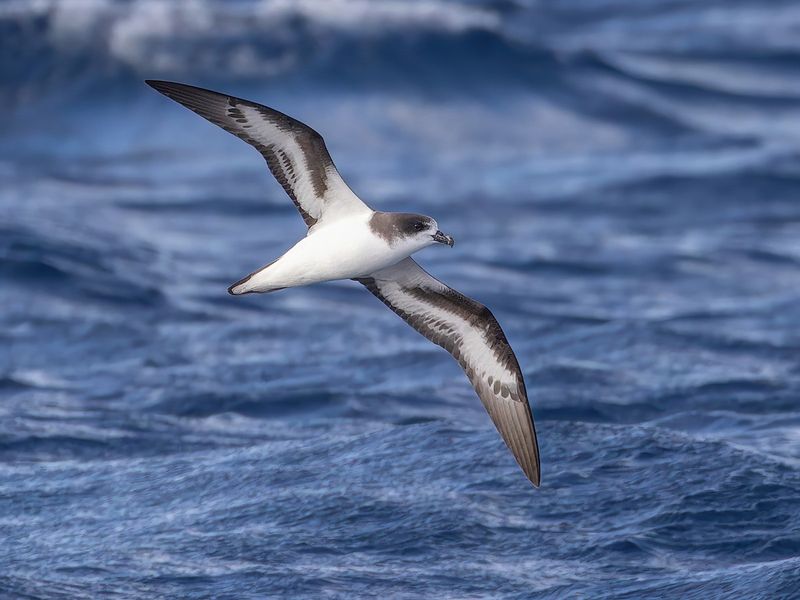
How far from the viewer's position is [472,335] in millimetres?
12328

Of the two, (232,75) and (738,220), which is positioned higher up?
(232,75)

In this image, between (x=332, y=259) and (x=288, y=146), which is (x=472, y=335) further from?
(x=288, y=146)

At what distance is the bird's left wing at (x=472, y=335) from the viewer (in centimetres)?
1217

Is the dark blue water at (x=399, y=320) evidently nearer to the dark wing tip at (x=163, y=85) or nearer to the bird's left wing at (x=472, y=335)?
the bird's left wing at (x=472, y=335)

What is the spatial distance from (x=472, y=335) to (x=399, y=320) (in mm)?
9599

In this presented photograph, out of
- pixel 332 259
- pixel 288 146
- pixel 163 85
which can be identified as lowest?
pixel 332 259

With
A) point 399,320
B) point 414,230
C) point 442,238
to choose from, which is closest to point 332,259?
point 414,230

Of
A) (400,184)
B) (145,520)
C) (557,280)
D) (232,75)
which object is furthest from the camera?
(232,75)

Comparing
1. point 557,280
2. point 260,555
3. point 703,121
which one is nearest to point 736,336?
point 557,280

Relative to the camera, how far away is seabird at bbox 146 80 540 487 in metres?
11.0

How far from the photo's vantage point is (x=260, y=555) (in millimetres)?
12383

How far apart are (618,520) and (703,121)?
71.2 feet

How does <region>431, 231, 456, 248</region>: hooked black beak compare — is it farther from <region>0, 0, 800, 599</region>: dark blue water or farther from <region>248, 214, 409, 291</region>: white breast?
<region>0, 0, 800, 599</region>: dark blue water

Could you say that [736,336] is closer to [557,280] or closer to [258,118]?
[557,280]
